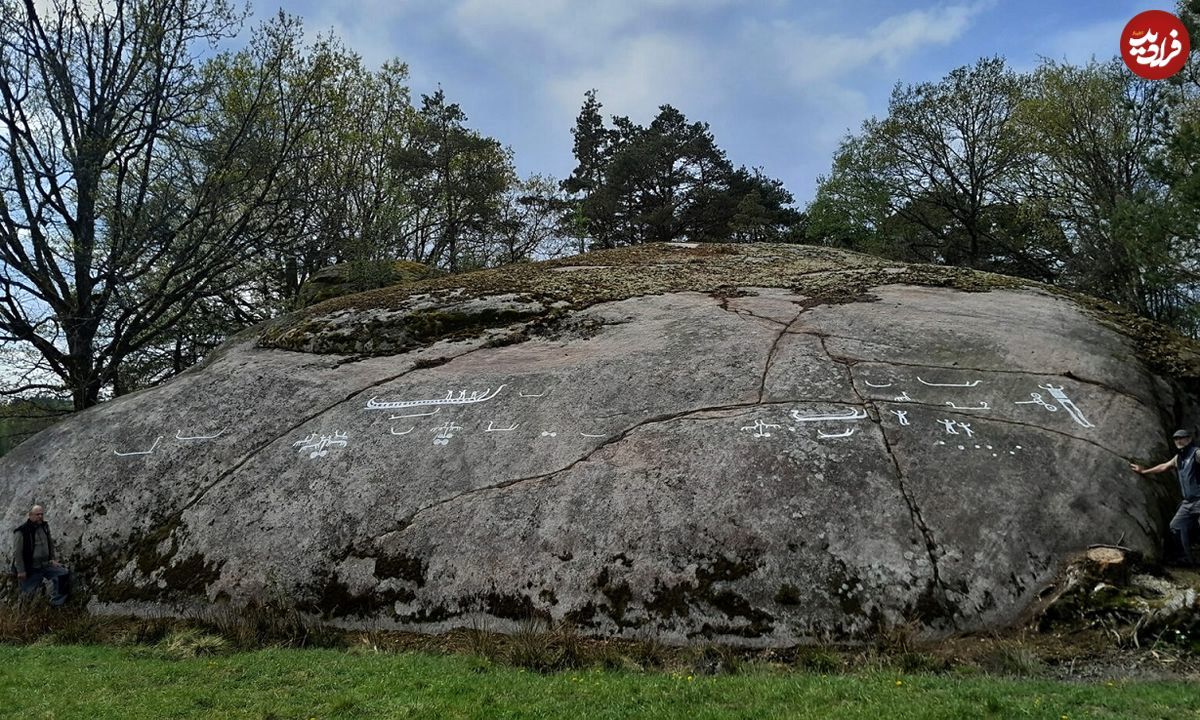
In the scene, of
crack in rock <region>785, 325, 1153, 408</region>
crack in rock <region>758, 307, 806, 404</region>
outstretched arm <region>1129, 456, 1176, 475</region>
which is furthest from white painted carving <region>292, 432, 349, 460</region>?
outstretched arm <region>1129, 456, 1176, 475</region>

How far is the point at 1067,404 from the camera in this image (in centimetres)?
825

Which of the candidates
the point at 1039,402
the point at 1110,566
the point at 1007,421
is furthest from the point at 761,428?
the point at 1110,566

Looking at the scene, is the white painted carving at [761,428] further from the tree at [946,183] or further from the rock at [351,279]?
the tree at [946,183]

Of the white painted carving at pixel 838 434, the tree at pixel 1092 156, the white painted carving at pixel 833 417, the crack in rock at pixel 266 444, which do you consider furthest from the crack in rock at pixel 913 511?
the tree at pixel 1092 156

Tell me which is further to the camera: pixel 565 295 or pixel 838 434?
pixel 565 295

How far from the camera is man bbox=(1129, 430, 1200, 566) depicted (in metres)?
7.00

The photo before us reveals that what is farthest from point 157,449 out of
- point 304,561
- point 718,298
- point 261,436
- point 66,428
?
point 718,298

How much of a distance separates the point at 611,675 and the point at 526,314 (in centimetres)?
713

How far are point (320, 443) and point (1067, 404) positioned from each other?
29.1 feet

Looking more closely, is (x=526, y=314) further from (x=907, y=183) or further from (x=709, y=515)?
(x=907, y=183)

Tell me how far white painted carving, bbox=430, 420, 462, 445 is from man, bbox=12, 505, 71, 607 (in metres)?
4.56

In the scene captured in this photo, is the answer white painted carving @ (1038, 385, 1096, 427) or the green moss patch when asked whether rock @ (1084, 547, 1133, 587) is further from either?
the green moss patch

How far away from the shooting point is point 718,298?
40.0 feet

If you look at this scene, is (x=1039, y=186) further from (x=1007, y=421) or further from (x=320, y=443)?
(x=320, y=443)
